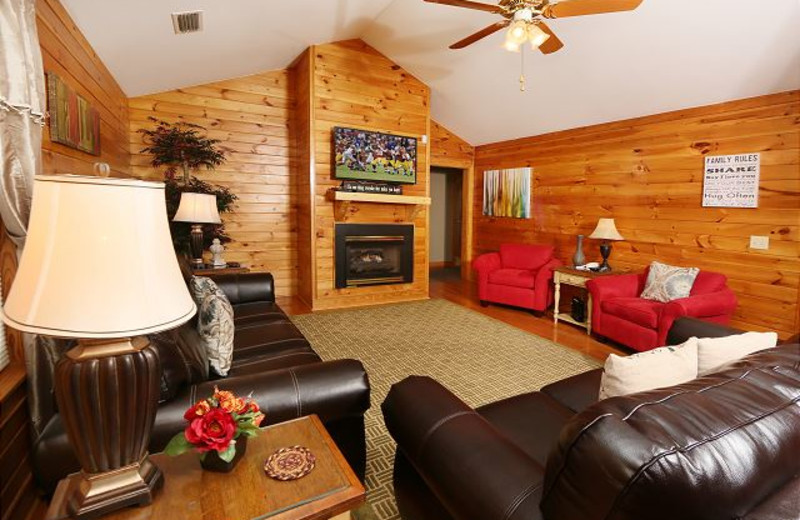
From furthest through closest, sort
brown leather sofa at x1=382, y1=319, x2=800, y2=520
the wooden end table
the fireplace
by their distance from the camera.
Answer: the fireplace, the wooden end table, brown leather sofa at x1=382, y1=319, x2=800, y2=520

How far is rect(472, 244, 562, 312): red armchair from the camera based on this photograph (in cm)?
459

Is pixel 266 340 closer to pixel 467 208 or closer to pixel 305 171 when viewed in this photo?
pixel 305 171

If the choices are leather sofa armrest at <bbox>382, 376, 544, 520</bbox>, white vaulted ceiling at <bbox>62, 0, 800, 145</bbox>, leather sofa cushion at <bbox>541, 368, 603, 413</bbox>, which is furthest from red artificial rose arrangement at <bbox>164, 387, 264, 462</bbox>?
white vaulted ceiling at <bbox>62, 0, 800, 145</bbox>

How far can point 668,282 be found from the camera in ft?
11.8

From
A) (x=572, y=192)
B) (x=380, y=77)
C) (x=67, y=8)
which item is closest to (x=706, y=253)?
(x=572, y=192)

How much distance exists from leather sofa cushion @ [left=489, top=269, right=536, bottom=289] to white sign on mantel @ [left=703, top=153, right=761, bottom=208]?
1822mm

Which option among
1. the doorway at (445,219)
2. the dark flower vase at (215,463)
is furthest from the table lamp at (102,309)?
the doorway at (445,219)

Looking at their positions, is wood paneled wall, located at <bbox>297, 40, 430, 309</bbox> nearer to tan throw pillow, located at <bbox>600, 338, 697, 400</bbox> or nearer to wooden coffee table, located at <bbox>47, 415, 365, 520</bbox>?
wooden coffee table, located at <bbox>47, 415, 365, 520</bbox>

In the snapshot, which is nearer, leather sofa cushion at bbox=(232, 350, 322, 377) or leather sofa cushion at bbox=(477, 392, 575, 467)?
leather sofa cushion at bbox=(477, 392, 575, 467)

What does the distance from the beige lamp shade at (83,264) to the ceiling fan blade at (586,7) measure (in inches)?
102

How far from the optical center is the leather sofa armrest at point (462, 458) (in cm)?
87

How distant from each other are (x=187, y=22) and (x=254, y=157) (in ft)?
6.64

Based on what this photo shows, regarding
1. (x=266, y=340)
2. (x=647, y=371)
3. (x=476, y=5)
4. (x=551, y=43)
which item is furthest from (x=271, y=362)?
(x=551, y=43)

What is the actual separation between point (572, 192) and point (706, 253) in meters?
1.66
